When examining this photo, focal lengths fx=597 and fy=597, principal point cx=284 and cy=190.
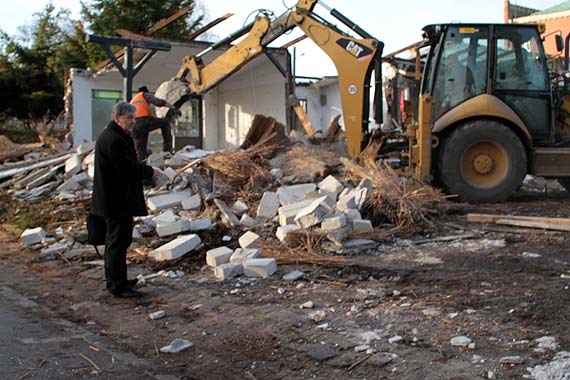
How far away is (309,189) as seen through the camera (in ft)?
29.0

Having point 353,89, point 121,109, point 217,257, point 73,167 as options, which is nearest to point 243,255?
point 217,257

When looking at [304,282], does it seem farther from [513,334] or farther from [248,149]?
[248,149]

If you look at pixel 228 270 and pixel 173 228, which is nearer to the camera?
pixel 228 270

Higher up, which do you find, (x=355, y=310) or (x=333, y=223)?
(x=333, y=223)

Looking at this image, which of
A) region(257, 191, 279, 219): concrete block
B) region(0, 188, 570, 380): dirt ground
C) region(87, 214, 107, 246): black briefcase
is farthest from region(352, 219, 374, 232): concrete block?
region(87, 214, 107, 246): black briefcase

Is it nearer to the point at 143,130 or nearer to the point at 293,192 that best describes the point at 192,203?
the point at 293,192

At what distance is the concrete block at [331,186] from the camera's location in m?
8.68

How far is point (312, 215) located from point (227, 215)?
1587 millimetres

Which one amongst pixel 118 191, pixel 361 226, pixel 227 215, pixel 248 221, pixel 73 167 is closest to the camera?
pixel 118 191

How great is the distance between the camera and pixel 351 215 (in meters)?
7.54

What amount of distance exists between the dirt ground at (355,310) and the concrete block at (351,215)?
518 millimetres

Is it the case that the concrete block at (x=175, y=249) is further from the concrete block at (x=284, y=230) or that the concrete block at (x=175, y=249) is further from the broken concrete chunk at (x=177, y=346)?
the broken concrete chunk at (x=177, y=346)

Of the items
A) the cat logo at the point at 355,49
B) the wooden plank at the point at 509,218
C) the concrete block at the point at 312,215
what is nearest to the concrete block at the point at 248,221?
the concrete block at the point at 312,215

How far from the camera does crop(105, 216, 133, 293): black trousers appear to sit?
5.68 meters
